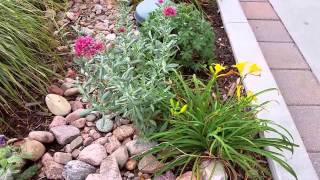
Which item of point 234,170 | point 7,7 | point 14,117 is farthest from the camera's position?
point 7,7

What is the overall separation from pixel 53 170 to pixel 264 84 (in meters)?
1.45

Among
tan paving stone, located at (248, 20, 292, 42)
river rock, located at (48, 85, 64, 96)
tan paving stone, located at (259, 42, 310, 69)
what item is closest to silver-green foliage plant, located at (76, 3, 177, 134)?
river rock, located at (48, 85, 64, 96)

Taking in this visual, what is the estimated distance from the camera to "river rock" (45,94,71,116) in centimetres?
253

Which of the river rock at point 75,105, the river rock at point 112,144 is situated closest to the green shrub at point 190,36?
the river rock at point 75,105

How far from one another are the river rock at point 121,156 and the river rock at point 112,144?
48 millimetres

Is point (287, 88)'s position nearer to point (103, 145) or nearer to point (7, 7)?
point (103, 145)

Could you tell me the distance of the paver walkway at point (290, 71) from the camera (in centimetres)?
250

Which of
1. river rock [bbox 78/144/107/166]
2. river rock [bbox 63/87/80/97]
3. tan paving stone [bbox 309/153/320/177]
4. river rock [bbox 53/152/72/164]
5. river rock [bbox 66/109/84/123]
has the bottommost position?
tan paving stone [bbox 309/153/320/177]

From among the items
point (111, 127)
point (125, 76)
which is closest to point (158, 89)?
point (125, 76)

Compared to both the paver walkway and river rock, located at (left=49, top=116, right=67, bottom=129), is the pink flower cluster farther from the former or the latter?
the paver walkway

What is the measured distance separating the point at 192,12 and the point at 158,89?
881mm

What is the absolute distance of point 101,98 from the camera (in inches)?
88.2

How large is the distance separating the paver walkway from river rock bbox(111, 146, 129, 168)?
1.06m

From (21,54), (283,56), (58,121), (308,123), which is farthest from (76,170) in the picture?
(283,56)
